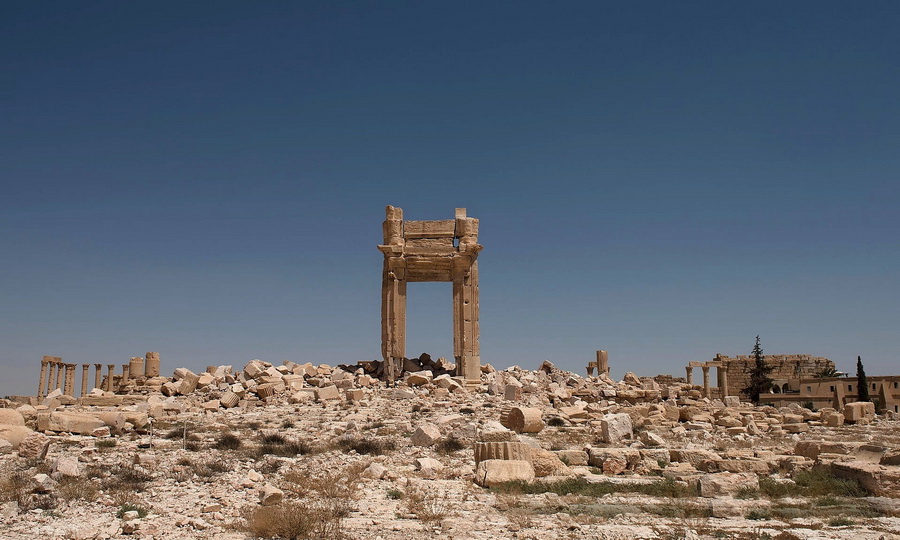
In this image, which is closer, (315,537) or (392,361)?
(315,537)

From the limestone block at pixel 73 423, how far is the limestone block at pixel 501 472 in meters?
8.61

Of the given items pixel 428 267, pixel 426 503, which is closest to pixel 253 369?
pixel 428 267

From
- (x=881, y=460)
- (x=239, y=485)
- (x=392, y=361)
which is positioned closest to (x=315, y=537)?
(x=239, y=485)

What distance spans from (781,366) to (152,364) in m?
45.1

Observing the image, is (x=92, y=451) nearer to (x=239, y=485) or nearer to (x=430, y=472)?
(x=239, y=485)

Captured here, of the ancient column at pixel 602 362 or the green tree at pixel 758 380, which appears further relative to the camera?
the green tree at pixel 758 380

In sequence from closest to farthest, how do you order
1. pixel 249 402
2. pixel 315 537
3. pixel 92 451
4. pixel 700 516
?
pixel 315 537 → pixel 700 516 → pixel 92 451 → pixel 249 402

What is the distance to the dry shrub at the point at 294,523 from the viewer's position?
777 centimetres

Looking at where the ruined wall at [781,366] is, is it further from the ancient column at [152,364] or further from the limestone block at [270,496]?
the limestone block at [270,496]

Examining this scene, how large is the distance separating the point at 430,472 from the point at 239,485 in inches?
118

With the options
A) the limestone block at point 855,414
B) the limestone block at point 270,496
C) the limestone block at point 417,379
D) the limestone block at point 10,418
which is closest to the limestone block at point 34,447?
the limestone block at point 10,418

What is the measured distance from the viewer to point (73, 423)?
15.0 metres

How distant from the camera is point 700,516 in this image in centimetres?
866

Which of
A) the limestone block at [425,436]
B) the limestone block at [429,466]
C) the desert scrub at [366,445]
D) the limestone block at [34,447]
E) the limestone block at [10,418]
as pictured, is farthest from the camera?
the limestone block at [425,436]
